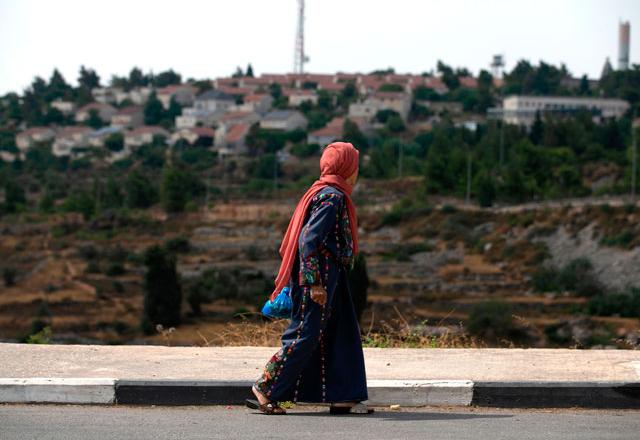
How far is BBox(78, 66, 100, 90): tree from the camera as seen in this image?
578 feet

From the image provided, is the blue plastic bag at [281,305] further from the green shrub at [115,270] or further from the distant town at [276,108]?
the distant town at [276,108]

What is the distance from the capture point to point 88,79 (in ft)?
578

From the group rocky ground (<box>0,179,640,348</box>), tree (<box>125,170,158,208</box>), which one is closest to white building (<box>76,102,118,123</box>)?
tree (<box>125,170,158,208</box>)

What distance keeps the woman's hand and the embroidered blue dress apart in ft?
0.09

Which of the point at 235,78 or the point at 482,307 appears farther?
the point at 235,78

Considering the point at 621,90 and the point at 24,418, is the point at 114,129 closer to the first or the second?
the point at 621,90

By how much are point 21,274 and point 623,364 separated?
169 ft

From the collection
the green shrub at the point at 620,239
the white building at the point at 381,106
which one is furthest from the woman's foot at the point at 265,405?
the white building at the point at 381,106

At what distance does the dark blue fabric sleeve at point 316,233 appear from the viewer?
555 cm

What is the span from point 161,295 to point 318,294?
33000 mm

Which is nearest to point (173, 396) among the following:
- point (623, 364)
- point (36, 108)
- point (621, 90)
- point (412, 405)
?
point (412, 405)

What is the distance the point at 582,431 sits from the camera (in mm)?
5363

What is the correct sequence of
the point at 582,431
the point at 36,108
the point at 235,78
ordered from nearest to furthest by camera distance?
the point at 582,431
the point at 36,108
the point at 235,78

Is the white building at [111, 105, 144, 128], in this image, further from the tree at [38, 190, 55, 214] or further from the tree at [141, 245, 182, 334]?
the tree at [141, 245, 182, 334]
